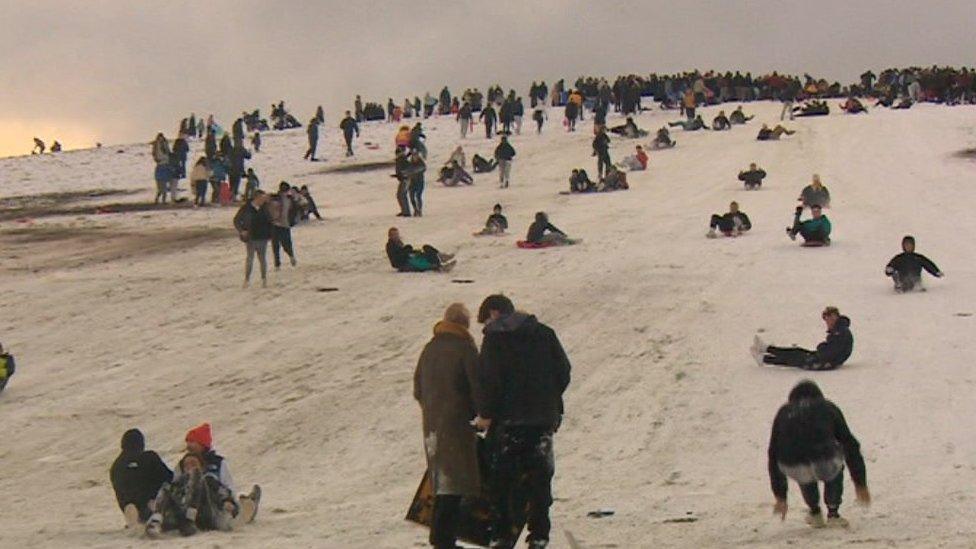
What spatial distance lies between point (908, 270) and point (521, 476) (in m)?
15.6

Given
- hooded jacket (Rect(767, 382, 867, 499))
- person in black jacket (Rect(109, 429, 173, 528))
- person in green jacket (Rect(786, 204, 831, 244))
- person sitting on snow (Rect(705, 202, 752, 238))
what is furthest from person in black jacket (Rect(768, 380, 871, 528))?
person sitting on snow (Rect(705, 202, 752, 238))

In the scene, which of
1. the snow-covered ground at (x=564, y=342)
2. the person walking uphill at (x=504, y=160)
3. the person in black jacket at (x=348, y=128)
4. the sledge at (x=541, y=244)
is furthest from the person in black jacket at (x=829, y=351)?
the person in black jacket at (x=348, y=128)

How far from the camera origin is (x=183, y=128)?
213ft

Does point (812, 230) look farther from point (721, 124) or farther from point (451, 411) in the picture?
point (721, 124)

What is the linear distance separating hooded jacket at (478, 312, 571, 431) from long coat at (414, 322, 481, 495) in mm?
110

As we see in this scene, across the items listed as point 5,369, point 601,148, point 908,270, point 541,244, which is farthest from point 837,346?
point 601,148

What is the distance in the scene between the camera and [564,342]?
2245cm

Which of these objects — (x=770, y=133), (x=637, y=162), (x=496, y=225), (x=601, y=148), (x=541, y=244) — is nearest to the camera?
(x=541, y=244)

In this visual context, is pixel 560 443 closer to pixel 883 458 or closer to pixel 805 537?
pixel 883 458

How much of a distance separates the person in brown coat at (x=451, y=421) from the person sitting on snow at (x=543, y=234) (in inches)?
856

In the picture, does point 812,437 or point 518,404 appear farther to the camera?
point 812,437

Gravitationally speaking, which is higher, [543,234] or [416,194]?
[416,194]

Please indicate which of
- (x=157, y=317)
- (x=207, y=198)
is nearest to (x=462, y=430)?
(x=157, y=317)

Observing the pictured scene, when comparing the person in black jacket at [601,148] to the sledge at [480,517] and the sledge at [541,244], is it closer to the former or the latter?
the sledge at [541,244]
